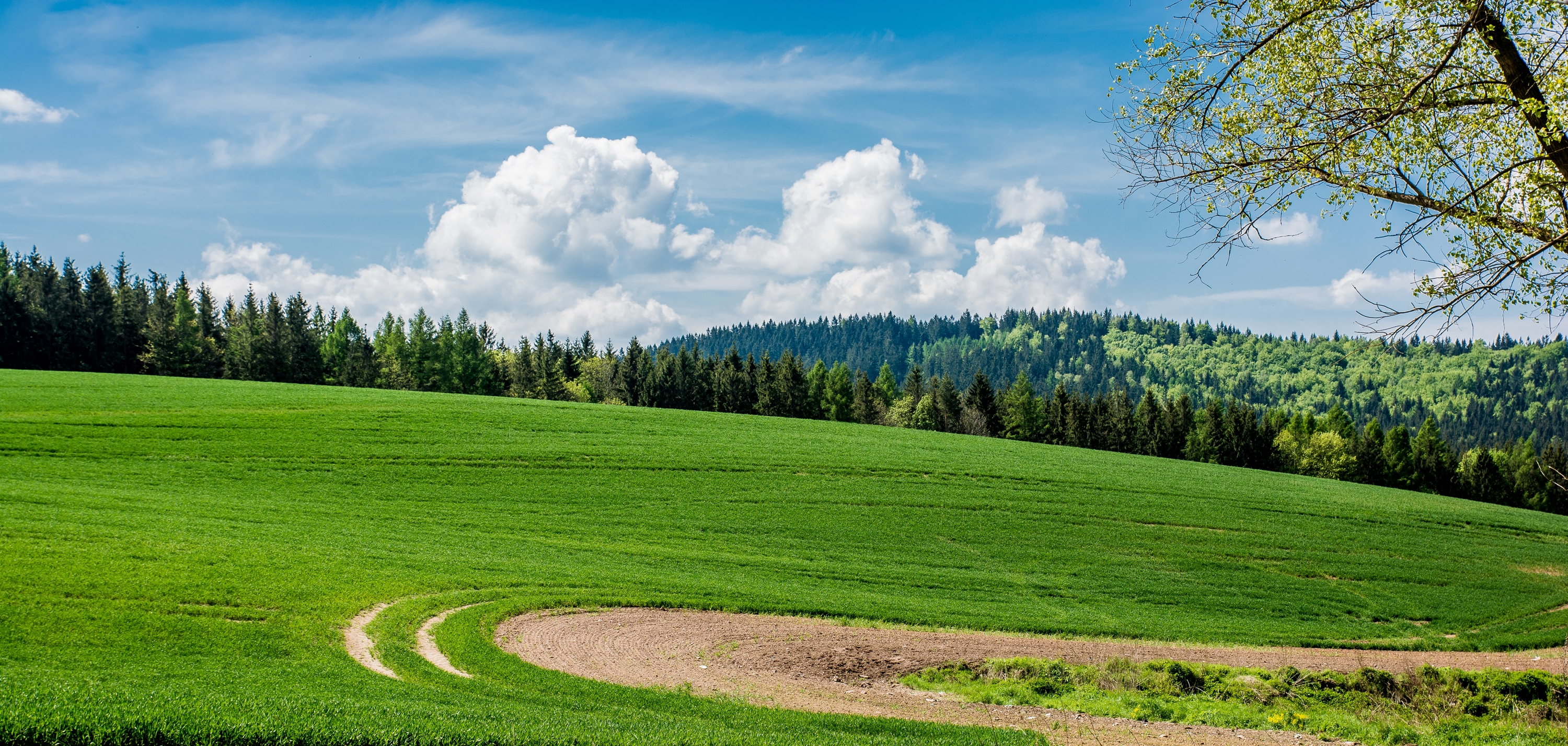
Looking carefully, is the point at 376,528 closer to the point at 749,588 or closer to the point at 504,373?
the point at 749,588

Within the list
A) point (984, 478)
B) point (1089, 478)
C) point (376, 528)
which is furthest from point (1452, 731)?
point (1089, 478)

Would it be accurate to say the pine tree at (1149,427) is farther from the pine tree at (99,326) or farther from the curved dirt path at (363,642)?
the pine tree at (99,326)

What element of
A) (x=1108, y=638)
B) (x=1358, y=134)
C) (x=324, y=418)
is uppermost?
(x=1358, y=134)

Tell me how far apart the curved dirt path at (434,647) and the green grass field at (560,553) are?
26cm

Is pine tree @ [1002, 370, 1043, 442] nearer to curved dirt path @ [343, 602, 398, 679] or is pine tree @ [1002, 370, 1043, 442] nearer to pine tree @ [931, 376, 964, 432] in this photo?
pine tree @ [931, 376, 964, 432]

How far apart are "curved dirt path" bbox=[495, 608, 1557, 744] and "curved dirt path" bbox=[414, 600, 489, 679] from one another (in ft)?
4.50

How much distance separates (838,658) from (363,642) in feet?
33.5

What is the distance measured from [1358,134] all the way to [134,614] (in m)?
22.0

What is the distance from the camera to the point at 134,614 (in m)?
15.3

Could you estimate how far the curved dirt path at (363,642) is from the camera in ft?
47.9

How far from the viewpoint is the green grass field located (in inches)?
468

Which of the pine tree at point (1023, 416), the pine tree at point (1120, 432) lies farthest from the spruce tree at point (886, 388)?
the pine tree at point (1120, 432)

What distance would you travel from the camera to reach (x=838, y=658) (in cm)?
1792

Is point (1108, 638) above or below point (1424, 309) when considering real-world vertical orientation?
below
